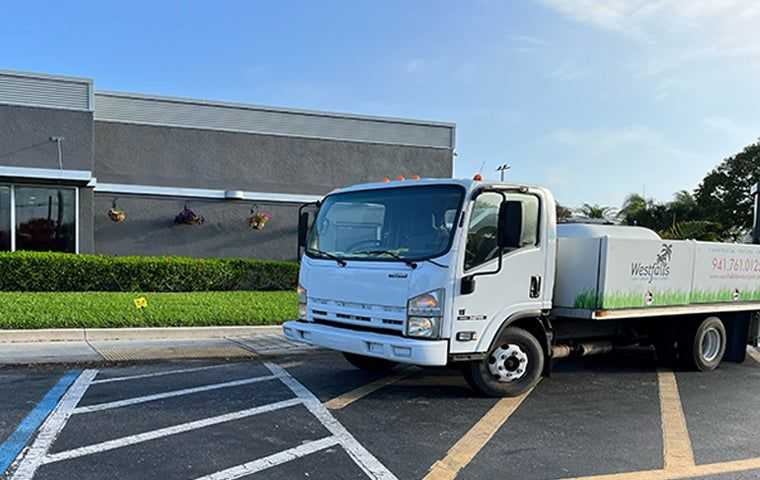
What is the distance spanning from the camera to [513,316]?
6.31m

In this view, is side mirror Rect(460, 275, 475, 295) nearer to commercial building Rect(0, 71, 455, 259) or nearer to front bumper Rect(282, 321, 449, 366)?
front bumper Rect(282, 321, 449, 366)

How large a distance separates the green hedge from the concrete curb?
11.2ft

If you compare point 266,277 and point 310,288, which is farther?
point 266,277

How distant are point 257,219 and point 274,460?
12573 mm

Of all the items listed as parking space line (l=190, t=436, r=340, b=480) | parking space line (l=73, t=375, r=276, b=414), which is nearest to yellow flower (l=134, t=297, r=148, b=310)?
parking space line (l=73, t=375, r=276, b=414)

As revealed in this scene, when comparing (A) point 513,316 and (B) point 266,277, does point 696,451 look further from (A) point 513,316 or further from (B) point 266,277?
(B) point 266,277

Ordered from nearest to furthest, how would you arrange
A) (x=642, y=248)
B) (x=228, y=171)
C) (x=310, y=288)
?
(x=310, y=288)
(x=642, y=248)
(x=228, y=171)

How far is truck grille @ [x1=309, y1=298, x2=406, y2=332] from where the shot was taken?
5.91 meters

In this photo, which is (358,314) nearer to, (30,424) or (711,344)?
(30,424)

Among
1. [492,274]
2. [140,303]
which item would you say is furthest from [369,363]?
[140,303]

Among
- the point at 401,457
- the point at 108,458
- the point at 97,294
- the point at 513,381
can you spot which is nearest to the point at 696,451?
the point at 513,381

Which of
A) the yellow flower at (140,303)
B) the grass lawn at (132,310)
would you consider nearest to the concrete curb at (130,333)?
the grass lawn at (132,310)

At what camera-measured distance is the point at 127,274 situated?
12836 millimetres

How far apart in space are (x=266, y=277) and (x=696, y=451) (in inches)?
419
